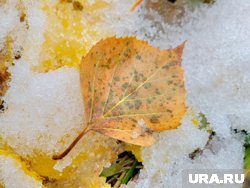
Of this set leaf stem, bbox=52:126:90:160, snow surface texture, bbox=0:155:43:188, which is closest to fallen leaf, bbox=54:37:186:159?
leaf stem, bbox=52:126:90:160

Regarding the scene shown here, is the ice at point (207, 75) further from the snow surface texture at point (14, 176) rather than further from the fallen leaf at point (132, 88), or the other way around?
the snow surface texture at point (14, 176)

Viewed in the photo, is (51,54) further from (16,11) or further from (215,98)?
(215,98)

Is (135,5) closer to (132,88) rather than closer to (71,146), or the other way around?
(132,88)

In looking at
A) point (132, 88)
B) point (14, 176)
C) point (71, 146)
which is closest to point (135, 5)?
point (132, 88)

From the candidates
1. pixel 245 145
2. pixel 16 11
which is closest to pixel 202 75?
pixel 245 145

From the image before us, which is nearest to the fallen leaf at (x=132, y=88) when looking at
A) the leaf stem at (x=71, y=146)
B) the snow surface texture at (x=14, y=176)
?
the leaf stem at (x=71, y=146)

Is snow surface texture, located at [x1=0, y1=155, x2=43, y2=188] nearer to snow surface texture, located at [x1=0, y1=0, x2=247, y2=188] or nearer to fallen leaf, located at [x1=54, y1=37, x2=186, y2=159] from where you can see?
snow surface texture, located at [x1=0, y1=0, x2=247, y2=188]
